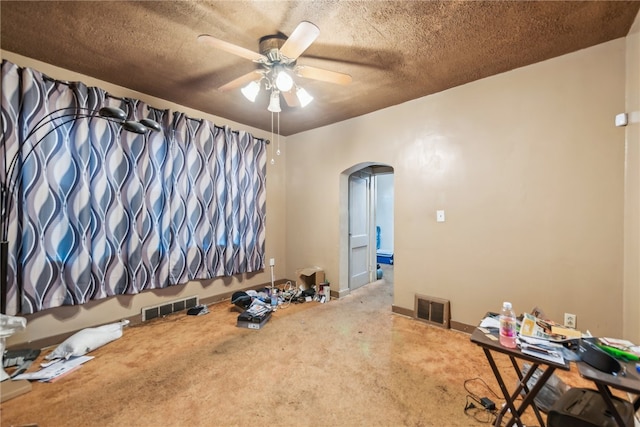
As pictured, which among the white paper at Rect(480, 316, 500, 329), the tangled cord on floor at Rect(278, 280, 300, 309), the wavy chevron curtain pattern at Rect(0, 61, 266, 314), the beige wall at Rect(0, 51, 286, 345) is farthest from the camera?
the tangled cord on floor at Rect(278, 280, 300, 309)

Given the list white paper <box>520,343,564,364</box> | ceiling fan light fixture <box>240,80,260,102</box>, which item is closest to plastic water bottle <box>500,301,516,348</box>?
white paper <box>520,343,564,364</box>

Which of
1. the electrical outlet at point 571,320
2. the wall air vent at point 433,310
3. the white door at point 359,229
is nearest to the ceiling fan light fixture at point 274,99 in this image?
the white door at point 359,229

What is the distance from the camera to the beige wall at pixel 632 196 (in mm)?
1801

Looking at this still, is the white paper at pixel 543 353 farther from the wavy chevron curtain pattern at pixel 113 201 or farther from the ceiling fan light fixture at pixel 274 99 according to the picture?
the wavy chevron curtain pattern at pixel 113 201

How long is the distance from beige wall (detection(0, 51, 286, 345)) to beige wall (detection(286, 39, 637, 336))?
1704 millimetres

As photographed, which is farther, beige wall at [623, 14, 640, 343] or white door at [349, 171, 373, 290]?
white door at [349, 171, 373, 290]

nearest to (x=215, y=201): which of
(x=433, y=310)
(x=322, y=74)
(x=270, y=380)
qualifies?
(x=322, y=74)

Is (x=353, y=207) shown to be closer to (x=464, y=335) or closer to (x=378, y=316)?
(x=378, y=316)

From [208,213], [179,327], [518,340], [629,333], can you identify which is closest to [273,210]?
[208,213]

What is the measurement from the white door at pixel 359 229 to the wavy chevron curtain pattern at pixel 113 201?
5.37 ft

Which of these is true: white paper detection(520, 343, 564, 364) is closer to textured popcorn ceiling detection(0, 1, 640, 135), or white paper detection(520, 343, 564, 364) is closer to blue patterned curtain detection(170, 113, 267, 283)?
textured popcorn ceiling detection(0, 1, 640, 135)

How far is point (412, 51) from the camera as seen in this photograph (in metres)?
2.25

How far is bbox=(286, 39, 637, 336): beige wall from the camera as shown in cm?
216

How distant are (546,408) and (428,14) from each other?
269cm
